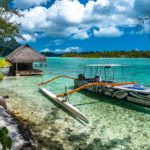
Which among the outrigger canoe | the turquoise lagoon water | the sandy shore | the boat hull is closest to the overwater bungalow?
the outrigger canoe

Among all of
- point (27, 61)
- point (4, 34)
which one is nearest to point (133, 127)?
point (4, 34)

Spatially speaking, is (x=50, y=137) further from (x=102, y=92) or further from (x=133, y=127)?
(x=102, y=92)

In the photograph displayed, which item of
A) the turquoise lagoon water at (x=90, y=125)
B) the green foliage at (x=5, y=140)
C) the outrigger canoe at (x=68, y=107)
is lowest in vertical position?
the turquoise lagoon water at (x=90, y=125)

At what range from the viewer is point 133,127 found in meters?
9.17

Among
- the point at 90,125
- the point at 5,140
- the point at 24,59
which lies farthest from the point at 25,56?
the point at 5,140

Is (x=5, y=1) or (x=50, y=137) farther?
(x=5, y=1)

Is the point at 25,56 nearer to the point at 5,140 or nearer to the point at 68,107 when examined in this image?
the point at 68,107

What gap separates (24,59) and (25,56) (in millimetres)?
523

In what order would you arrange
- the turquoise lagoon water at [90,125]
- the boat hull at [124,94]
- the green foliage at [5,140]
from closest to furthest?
the green foliage at [5,140]
the turquoise lagoon water at [90,125]
the boat hull at [124,94]

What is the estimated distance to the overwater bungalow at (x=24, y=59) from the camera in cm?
2908

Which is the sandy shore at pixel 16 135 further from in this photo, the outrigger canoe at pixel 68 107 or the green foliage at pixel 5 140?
the outrigger canoe at pixel 68 107

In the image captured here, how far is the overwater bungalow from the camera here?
29078 millimetres

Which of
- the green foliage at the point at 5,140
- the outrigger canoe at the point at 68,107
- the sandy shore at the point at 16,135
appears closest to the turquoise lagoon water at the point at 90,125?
the outrigger canoe at the point at 68,107

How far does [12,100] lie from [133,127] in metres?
7.93
